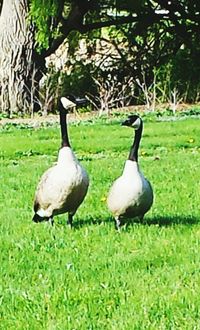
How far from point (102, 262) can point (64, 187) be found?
1.29m

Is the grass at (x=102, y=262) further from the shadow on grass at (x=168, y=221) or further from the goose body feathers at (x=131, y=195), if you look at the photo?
the goose body feathers at (x=131, y=195)

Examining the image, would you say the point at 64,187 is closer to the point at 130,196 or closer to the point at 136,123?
the point at 130,196

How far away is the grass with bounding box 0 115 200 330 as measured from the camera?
4.95m

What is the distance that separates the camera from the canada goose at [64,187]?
734 cm

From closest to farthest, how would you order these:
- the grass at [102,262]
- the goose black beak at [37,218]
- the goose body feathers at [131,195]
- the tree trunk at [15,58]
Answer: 1. the grass at [102,262]
2. the goose body feathers at [131,195]
3. the goose black beak at [37,218]
4. the tree trunk at [15,58]

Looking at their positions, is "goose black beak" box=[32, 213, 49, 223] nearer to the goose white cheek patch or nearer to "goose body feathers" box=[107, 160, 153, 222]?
"goose body feathers" box=[107, 160, 153, 222]

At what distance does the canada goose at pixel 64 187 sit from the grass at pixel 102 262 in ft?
0.62

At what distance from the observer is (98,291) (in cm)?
545

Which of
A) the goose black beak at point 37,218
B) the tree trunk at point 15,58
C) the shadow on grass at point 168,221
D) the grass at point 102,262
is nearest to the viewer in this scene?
the grass at point 102,262

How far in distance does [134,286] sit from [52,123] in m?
13.8

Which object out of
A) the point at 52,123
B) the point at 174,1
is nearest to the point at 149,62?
the point at 174,1

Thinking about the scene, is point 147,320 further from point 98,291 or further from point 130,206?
point 130,206

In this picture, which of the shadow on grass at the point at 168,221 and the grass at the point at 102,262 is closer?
the grass at the point at 102,262

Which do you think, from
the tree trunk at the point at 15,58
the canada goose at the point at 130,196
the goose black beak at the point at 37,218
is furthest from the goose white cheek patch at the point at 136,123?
the tree trunk at the point at 15,58
